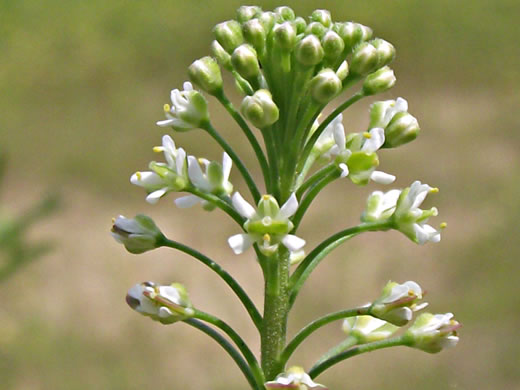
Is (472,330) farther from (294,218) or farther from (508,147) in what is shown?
(294,218)

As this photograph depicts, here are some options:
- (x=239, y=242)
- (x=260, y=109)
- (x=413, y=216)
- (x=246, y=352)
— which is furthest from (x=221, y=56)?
(x=246, y=352)

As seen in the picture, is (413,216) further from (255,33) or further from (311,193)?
(255,33)

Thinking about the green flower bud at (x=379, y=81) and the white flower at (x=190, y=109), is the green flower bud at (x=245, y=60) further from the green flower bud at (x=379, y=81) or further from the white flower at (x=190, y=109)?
the green flower bud at (x=379, y=81)

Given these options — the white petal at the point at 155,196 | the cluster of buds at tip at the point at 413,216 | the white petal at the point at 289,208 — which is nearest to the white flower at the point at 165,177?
the white petal at the point at 155,196

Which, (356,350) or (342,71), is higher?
(342,71)

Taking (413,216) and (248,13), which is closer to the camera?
(413,216)

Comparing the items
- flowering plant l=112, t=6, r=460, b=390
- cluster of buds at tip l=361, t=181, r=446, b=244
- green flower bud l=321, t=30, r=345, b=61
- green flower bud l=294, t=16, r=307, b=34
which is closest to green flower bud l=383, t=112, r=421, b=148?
flowering plant l=112, t=6, r=460, b=390
